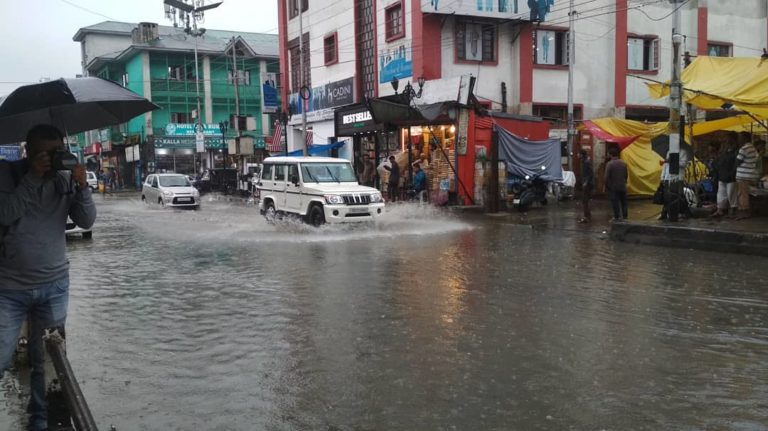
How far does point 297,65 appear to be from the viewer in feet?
120

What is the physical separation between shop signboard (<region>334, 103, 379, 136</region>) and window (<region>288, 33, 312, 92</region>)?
7119mm

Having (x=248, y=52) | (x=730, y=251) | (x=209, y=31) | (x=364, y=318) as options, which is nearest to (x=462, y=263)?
(x=364, y=318)

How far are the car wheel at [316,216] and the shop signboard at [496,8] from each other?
1194 cm

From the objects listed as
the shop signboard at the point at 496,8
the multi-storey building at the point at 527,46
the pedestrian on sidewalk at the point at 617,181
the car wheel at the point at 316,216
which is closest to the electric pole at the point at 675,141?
the pedestrian on sidewalk at the point at 617,181

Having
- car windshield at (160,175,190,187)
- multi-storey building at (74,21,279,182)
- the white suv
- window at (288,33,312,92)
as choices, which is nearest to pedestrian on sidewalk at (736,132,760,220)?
the white suv

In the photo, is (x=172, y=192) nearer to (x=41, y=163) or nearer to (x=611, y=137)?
(x=611, y=137)

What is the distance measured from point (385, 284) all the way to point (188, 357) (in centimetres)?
370

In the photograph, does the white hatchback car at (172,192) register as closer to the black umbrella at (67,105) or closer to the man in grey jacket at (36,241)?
the black umbrella at (67,105)

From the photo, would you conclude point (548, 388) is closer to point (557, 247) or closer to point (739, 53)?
point (557, 247)

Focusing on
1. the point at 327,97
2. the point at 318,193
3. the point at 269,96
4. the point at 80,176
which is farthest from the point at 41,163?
the point at 269,96

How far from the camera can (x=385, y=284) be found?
902 centimetres

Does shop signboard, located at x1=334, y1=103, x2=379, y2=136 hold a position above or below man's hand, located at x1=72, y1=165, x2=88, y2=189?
above

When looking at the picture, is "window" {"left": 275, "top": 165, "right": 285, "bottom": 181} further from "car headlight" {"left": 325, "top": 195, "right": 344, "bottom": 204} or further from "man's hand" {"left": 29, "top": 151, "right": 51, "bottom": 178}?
Result: "man's hand" {"left": 29, "top": 151, "right": 51, "bottom": 178}

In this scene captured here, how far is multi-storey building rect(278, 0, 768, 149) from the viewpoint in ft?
84.8
